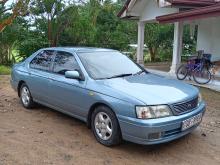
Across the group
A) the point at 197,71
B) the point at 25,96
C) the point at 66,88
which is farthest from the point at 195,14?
the point at 66,88

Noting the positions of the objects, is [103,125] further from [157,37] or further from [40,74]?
[157,37]

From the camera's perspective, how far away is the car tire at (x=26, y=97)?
752cm

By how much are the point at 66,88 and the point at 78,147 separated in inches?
48.9

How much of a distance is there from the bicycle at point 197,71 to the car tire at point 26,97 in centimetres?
633

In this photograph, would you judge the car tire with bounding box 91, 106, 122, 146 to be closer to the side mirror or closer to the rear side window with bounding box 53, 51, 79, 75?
the side mirror

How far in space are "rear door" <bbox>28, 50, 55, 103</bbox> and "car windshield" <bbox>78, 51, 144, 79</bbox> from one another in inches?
39.8

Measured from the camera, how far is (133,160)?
4.80 metres

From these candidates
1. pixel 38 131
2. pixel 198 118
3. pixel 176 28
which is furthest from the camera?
pixel 176 28

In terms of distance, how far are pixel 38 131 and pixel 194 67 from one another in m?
7.65

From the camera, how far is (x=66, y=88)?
6.03m

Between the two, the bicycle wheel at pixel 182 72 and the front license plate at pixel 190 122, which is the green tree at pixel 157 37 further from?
the front license plate at pixel 190 122

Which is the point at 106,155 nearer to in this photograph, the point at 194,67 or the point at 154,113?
the point at 154,113

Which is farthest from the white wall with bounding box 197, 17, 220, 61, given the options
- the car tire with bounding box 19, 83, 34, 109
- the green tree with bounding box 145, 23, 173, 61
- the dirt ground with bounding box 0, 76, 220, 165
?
the car tire with bounding box 19, 83, 34, 109

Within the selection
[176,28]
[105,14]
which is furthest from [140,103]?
[105,14]
